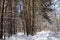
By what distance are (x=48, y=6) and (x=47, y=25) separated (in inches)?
80.3

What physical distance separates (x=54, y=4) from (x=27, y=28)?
3573mm

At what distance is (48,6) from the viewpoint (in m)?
10.5

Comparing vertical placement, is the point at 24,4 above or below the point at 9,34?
above

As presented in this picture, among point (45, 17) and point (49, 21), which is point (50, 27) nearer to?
point (49, 21)

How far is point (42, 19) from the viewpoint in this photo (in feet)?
35.7

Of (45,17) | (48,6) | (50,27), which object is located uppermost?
(48,6)

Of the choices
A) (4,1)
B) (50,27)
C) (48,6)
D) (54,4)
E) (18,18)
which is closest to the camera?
(4,1)

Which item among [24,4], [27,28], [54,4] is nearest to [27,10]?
[24,4]

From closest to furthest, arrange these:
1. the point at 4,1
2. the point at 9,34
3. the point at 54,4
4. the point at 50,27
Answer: the point at 4,1
the point at 9,34
the point at 54,4
the point at 50,27

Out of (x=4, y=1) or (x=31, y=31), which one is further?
→ (x=31, y=31)

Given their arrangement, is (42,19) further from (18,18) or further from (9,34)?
(9,34)

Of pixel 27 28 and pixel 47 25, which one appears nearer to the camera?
A: pixel 27 28

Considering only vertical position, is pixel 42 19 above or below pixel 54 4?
below

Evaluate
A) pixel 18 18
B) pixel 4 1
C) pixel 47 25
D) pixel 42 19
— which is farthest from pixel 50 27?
pixel 4 1
